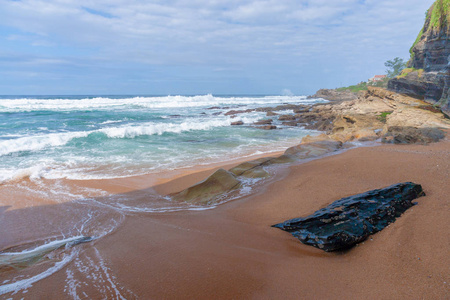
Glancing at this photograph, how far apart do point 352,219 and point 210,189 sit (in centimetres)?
295

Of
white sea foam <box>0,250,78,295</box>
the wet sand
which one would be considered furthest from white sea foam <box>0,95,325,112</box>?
the wet sand

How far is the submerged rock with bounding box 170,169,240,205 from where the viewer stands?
17.3 ft

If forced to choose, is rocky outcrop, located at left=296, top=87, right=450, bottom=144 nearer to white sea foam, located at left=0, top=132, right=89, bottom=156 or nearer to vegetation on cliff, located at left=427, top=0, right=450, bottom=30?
vegetation on cliff, located at left=427, top=0, right=450, bottom=30

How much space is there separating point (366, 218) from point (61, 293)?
3.67m

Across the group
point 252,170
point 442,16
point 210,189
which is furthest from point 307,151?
point 442,16

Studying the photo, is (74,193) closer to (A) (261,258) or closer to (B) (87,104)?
(A) (261,258)

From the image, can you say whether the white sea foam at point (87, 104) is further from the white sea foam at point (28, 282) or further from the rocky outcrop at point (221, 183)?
the white sea foam at point (28, 282)

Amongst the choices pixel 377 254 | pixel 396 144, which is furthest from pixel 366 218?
pixel 396 144

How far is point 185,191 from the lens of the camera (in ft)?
18.7

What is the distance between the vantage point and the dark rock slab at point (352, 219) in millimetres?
3121

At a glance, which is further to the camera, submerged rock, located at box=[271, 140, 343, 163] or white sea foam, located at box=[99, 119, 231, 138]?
white sea foam, located at box=[99, 119, 231, 138]

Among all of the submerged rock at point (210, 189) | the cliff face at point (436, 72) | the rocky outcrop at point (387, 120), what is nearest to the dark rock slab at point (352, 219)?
the submerged rock at point (210, 189)

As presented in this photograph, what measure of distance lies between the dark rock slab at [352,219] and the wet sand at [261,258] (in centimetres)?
10

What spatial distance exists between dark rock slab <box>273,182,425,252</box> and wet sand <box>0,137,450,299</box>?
0.34 feet
